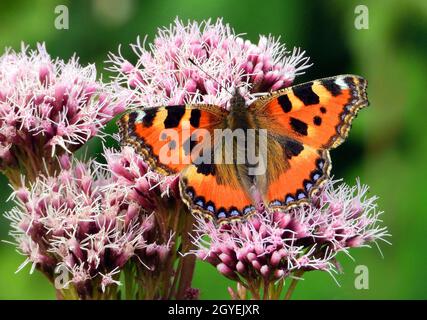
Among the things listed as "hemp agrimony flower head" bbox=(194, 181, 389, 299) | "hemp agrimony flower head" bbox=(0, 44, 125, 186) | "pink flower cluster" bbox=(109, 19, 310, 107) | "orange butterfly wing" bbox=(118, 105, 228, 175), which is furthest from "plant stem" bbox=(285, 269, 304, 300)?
"hemp agrimony flower head" bbox=(0, 44, 125, 186)

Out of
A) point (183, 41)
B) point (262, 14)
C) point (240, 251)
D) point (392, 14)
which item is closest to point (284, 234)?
point (240, 251)

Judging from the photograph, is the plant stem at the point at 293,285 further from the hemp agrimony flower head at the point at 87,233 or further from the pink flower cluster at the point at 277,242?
the hemp agrimony flower head at the point at 87,233

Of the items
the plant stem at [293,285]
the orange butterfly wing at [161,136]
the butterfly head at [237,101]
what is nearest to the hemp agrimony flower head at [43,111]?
the orange butterfly wing at [161,136]

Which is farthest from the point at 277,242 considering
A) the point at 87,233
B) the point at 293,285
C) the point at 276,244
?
the point at 87,233

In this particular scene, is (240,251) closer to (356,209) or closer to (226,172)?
(226,172)

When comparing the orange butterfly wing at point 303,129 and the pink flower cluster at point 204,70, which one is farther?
A: the pink flower cluster at point 204,70

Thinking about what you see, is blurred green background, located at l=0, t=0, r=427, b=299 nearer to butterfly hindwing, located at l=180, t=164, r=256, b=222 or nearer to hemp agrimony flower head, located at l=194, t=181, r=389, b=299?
hemp agrimony flower head, located at l=194, t=181, r=389, b=299

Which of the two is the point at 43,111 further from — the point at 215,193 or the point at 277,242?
the point at 277,242
